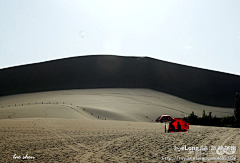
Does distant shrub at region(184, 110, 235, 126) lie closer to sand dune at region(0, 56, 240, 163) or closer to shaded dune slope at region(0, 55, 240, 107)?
sand dune at region(0, 56, 240, 163)

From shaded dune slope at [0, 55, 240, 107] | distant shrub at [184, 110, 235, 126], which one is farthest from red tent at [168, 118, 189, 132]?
shaded dune slope at [0, 55, 240, 107]

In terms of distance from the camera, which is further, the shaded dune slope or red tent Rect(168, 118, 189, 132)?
the shaded dune slope

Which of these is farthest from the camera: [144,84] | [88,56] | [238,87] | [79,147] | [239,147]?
[88,56]

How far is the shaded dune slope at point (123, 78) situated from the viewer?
7838cm

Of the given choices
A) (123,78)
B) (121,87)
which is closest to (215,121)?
(121,87)

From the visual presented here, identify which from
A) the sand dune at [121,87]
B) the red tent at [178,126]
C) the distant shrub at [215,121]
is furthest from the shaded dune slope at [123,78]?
the red tent at [178,126]

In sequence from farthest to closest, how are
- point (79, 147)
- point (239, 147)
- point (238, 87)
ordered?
point (238, 87), point (79, 147), point (239, 147)

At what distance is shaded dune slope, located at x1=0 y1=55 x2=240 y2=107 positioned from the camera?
78.4 m

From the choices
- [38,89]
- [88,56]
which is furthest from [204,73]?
[38,89]

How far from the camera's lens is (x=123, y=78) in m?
83.2

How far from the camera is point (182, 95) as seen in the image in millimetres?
77750

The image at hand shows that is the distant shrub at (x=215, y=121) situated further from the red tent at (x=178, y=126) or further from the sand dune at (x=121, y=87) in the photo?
the red tent at (x=178, y=126)

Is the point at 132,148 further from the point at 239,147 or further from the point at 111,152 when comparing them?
the point at 239,147

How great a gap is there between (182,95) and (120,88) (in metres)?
21.3
